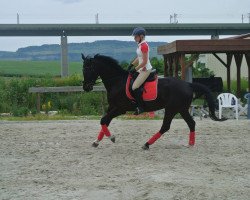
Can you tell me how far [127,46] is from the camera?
322ft

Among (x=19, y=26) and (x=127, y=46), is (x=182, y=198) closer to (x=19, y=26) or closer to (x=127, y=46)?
(x=19, y=26)

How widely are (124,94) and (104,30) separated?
134 feet

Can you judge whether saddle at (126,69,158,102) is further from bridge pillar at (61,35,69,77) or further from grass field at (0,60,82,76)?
bridge pillar at (61,35,69,77)

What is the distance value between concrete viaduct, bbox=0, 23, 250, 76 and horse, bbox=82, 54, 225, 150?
36.0m

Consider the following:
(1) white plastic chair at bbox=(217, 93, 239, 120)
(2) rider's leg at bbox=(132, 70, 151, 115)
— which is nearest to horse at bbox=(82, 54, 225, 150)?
(2) rider's leg at bbox=(132, 70, 151, 115)

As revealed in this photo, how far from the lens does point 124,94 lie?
9125 mm

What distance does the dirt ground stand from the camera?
5.94 m

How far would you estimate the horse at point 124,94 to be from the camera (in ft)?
29.9

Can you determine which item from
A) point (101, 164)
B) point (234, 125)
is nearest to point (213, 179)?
point (101, 164)

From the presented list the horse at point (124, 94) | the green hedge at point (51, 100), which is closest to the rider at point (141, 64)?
the horse at point (124, 94)

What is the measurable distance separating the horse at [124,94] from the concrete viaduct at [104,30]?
35967 millimetres

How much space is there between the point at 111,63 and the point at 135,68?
61 centimetres

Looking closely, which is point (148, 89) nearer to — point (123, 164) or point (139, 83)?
point (139, 83)

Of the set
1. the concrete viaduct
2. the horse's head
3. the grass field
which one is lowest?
the horse's head
